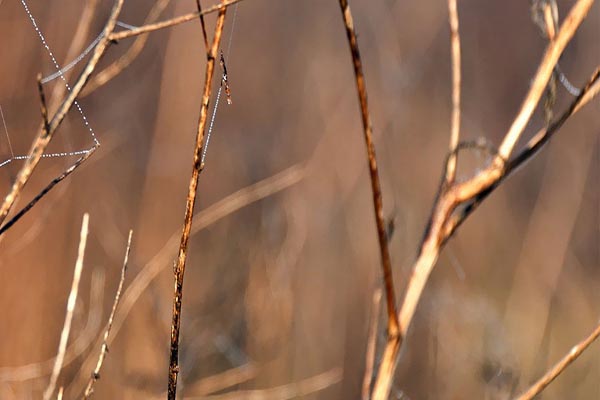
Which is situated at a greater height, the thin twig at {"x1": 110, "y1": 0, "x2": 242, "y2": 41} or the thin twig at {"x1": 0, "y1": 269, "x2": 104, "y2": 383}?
the thin twig at {"x1": 0, "y1": 269, "x2": 104, "y2": 383}

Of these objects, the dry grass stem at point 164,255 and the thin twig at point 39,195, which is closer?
the thin twig at point 39,195

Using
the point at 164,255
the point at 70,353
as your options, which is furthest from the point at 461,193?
the point at 70,353

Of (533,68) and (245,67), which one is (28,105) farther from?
(533,68)

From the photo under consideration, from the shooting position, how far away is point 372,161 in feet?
2.35

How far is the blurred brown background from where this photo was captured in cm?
200

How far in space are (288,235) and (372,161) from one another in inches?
49.1

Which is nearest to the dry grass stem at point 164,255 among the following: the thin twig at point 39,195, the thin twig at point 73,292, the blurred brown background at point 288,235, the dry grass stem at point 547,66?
the blurred brown background at point 288,235

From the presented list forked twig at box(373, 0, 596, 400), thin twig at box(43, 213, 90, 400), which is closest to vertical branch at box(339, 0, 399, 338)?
forked twig at box(373, 0, 596, 400)

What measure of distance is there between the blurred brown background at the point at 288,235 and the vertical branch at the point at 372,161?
37 centimetres

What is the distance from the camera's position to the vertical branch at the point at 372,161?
27.3 inches

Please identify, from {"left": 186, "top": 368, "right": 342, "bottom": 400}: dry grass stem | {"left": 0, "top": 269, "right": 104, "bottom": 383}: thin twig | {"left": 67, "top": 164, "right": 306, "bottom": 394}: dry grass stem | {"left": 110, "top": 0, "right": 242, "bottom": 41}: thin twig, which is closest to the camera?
{"left": 110, "top": 0, "right": 242, "bottom": 41}: thin twig

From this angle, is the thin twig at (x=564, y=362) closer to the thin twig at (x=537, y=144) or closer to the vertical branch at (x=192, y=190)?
the thin twig at (x=537, y=144)

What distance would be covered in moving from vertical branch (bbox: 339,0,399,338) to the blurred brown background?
373mm

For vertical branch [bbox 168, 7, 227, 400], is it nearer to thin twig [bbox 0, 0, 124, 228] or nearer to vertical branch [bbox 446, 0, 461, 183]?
thin twig [bbox 0, 0, 124, 228]
